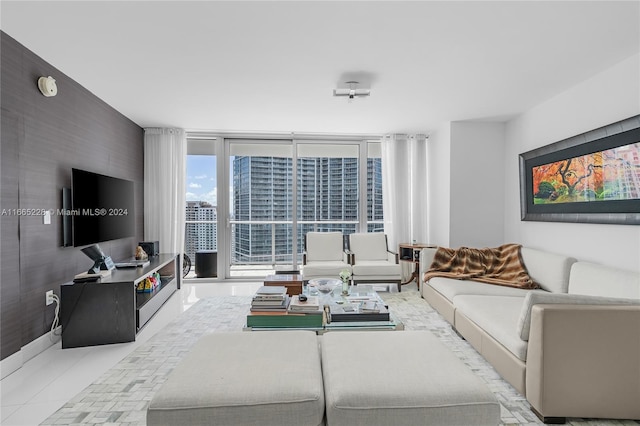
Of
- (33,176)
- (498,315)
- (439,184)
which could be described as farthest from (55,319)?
(439,184)

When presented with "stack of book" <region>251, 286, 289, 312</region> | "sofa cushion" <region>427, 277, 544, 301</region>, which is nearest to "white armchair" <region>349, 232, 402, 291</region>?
"sofa cushion" <region>427, 277, 544, 301</region>

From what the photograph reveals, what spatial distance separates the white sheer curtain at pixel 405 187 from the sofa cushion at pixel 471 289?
76.3 inches

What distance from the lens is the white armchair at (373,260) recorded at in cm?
454

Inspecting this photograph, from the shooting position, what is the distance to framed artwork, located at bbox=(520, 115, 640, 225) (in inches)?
105

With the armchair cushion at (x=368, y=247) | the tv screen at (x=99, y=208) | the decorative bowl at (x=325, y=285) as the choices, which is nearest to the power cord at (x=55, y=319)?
the tv screen at (x=99, y=208)

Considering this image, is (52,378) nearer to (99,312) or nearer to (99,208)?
(99,312)

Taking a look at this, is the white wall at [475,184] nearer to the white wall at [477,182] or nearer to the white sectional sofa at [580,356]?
the white wall at [477,182]

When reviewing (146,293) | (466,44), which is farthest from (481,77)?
(146,293)

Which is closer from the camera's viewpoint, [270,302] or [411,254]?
[270,302]

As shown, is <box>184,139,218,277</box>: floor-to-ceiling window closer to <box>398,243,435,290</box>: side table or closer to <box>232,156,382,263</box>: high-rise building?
<box>232,156,382,263</box>: high-rise building

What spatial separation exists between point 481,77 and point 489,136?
1.80m

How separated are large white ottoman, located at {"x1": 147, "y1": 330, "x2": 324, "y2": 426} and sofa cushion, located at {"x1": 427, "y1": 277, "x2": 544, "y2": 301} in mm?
2110

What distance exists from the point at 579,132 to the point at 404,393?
11.0 feet

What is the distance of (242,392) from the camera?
1.34m
